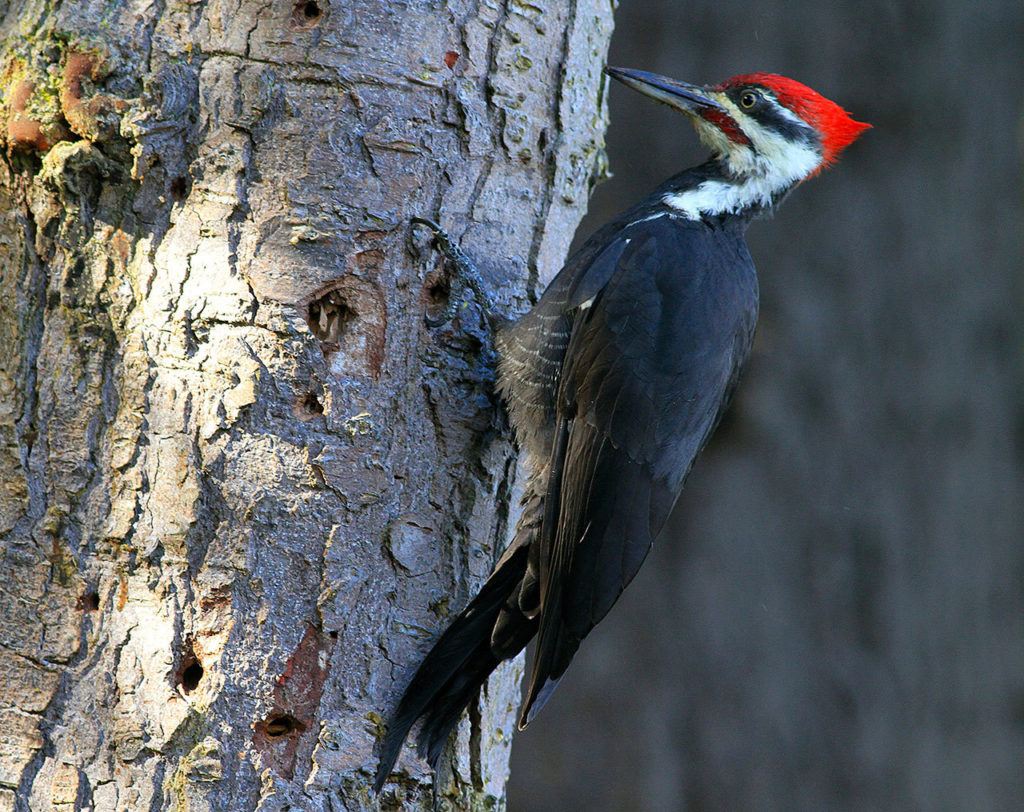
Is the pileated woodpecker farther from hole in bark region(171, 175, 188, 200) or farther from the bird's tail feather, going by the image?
hole in bark region(171, 175, 188, 200)

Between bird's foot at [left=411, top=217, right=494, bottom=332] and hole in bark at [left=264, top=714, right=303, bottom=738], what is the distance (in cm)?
84

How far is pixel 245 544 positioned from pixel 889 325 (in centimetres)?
295

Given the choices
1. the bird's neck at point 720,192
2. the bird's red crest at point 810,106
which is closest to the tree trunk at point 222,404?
the bird's neck at point 720,192

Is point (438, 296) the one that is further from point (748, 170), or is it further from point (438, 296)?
point (748, 170)

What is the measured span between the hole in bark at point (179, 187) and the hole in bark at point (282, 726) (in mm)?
1017

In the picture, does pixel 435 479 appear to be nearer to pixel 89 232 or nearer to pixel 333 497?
pixel 333 497

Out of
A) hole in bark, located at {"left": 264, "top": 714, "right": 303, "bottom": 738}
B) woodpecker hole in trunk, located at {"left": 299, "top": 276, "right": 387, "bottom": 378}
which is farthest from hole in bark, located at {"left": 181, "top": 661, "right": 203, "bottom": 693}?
woodpecker hole in trunk, located at {"left": 299, "top": 276, "right": 387, "bottom": 378}

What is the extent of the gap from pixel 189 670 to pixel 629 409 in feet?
3.67

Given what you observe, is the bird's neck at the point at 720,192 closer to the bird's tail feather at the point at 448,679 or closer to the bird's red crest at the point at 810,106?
the bird's red crest at the point at 810,106

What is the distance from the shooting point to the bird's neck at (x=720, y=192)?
3.14 m

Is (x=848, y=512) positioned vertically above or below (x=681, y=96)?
below

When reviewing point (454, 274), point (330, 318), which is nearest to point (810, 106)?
point (454, 274)

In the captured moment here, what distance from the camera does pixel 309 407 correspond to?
2.23m

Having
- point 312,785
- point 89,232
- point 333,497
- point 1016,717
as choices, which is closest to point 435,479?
point 333,497
